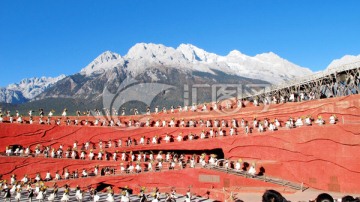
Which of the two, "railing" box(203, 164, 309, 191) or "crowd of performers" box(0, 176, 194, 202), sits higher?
"railing" box(203, 164, 309, 191)

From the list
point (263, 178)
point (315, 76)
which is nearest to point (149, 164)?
point (263, 178)

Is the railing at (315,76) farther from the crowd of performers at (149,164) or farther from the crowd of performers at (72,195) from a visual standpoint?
the crowd of performers at (72,195)

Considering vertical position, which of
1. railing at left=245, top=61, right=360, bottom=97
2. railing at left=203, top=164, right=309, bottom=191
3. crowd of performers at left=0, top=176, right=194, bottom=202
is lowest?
crowd of performers at left=0, top=176, right=194, bottom=202

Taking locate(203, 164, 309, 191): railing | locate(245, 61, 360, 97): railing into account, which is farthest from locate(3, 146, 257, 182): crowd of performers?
locate(245, 61, 360, 97): railing

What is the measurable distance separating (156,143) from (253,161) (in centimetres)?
955

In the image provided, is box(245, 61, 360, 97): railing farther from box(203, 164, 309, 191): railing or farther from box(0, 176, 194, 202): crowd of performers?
box(0, 176, 194, 202): crowd of performers

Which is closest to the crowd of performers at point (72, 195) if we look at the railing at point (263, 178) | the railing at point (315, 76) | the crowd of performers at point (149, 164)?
the crowd of performers at point (149, 164)

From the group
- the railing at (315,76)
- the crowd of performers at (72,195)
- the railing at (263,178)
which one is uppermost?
the railing at (315,76)

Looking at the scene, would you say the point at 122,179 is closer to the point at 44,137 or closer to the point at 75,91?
the point at 44,137

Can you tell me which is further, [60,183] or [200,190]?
[60,183]

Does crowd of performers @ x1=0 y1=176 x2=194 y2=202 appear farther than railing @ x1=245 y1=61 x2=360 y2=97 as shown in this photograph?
No

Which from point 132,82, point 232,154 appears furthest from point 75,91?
point 232,154

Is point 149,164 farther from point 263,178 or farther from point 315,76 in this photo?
point 315,76

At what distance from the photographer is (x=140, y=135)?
3575cm
